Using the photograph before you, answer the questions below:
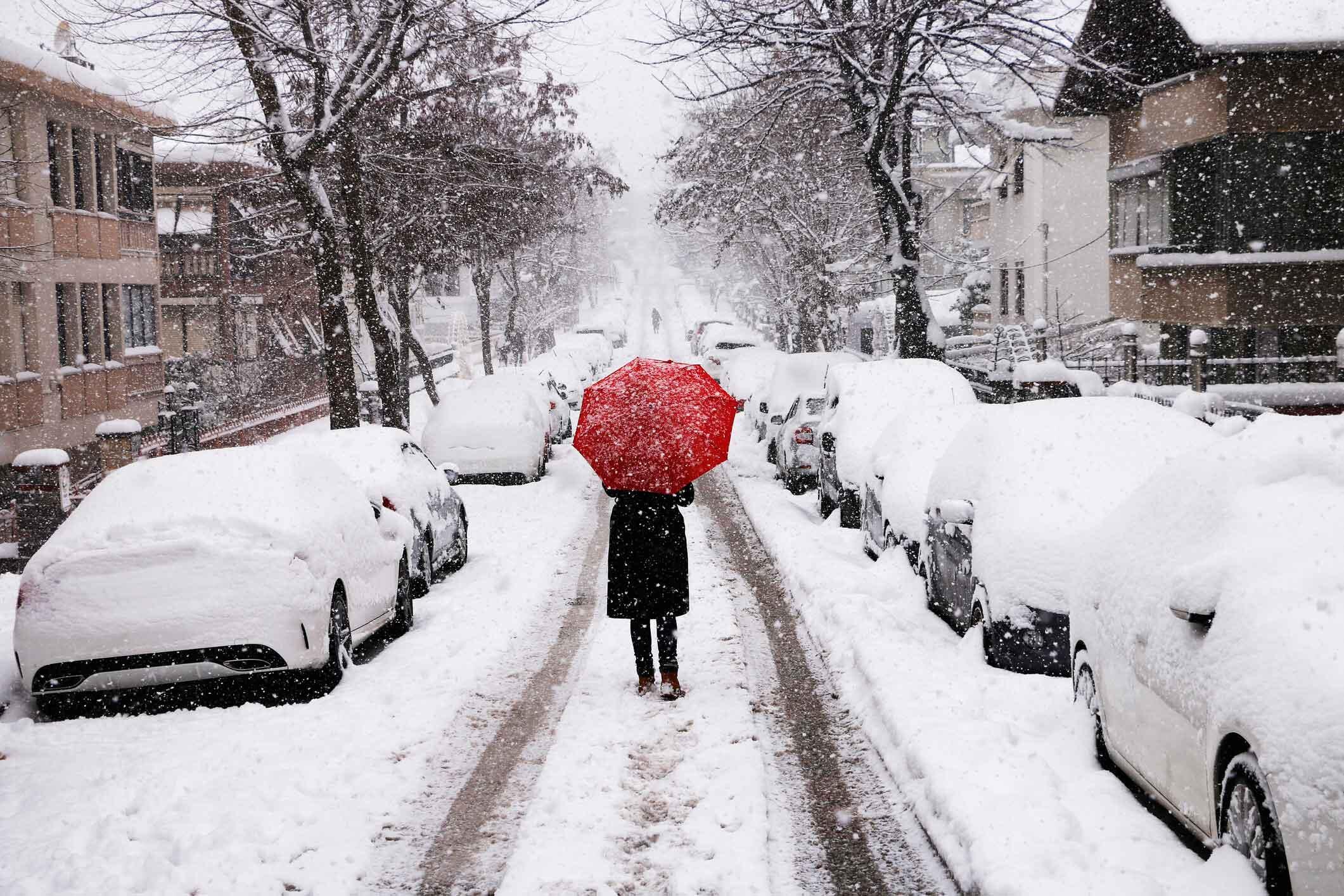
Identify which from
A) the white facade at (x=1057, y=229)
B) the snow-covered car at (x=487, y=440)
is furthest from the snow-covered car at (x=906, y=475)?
the white facade at (x=1057, y=229)

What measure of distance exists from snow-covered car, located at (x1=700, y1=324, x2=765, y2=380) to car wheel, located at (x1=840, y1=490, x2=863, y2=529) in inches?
967

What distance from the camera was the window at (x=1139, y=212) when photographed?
922 inches

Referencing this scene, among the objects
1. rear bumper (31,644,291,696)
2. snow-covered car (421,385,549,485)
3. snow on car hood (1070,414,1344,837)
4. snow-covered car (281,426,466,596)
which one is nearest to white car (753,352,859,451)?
snow-covered car (421,385,549,485)

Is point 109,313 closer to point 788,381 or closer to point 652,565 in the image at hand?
point 788,381

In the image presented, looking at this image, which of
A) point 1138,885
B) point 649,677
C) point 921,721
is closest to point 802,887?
point 1138,885

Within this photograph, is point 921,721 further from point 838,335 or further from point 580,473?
point 838,335

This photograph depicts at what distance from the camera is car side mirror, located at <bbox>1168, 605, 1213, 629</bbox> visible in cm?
429

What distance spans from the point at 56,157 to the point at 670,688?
2235 centimetres

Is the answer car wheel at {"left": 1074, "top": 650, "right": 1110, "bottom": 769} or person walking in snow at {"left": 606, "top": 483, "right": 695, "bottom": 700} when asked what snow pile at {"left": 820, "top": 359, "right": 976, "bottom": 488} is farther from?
car wheel at {"left": 1074, "top": 650, "right": 1110, "bottom": 769}

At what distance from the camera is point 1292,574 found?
413 cm

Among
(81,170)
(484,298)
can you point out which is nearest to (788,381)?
(81,170)

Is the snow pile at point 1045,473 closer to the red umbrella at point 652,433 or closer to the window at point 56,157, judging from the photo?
the red umbrella at point 652,433

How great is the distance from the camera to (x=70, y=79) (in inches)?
965

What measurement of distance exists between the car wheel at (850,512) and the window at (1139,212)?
1169 cm
